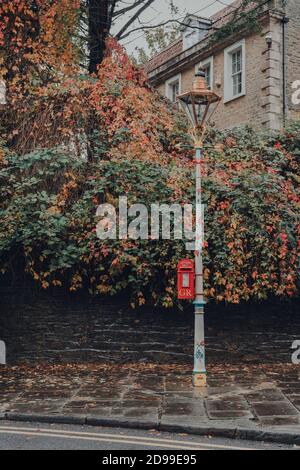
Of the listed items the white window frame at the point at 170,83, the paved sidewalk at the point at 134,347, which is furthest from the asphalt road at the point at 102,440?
the white window frame at the point at 170,83

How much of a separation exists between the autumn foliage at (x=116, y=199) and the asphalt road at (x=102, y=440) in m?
4.85

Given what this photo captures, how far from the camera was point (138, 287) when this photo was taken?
11711 mm

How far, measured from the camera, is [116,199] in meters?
12.2

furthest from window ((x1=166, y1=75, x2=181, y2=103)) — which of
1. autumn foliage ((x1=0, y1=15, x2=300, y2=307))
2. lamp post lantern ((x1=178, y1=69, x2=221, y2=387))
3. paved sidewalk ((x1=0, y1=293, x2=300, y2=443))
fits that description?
lamp post lantern ((x1=178, y1=69, x2=221, y2=387))

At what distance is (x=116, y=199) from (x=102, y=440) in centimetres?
649

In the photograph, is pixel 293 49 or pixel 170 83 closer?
pixel 293 49

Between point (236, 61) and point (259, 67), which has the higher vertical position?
point (236, 61)

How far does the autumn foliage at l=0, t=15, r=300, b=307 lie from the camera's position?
11.7 m

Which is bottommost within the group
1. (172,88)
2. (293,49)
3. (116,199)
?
(116,199)

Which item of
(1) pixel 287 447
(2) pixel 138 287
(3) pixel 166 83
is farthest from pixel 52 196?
(3) pixel 166 83

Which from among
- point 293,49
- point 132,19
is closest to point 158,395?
point 132,19

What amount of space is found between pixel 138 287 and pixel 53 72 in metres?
6.84

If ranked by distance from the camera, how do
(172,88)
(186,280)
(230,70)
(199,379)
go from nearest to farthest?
(199,379) → (186,280) → (230,70) → (172,88)

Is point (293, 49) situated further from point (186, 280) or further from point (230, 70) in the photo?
point (186, 280)
